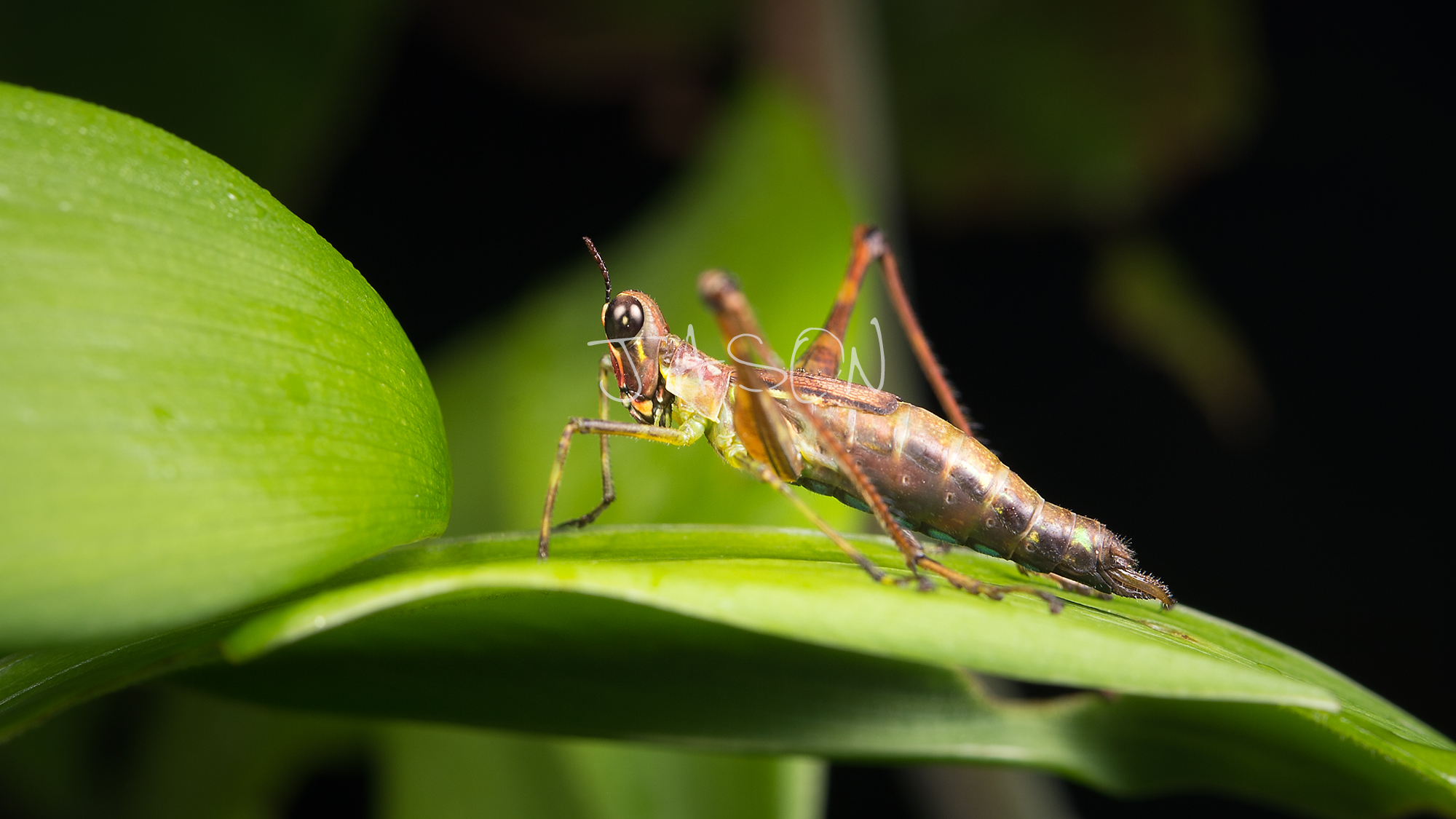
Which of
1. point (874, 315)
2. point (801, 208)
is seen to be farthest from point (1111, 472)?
point (801, 208)

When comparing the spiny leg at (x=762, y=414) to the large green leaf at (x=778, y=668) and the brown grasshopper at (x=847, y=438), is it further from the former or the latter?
the large green leaf at (x=778, y=668)

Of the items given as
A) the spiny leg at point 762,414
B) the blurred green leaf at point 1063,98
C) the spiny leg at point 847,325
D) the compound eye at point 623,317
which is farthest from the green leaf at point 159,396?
the blurred green leaf at point 1063,98

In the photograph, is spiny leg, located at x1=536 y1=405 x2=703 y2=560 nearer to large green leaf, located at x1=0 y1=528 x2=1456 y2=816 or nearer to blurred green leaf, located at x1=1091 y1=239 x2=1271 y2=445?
large green leaf, located at x1=0 y1=528 x2=1456 y2=816

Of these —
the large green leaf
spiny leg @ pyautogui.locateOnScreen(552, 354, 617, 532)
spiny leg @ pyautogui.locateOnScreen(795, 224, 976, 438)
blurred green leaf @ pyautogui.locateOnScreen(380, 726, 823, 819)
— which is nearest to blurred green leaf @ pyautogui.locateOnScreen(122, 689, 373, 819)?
blurred green leaf @ pyautogui.locateOnScreen(380, 726, 823, 819)

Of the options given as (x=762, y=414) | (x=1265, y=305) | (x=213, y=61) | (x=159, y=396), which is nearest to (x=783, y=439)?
(x=762, y=414)

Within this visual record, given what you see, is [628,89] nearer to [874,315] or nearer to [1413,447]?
[874,315]

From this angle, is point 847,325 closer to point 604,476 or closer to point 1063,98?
point 604,476
